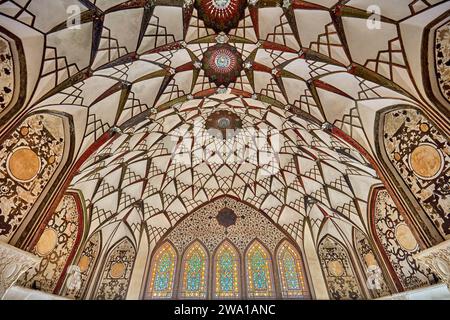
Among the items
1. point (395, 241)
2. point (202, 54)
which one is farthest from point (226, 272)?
point (202, 54)

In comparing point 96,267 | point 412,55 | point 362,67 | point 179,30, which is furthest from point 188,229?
point 412,55

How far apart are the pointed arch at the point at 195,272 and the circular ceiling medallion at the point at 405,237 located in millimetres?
9148

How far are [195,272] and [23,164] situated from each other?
1010 cm

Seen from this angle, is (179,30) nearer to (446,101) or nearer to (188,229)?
(446,101)

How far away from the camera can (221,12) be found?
7.54 metres

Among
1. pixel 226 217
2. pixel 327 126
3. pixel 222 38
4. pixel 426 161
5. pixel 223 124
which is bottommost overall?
pixel 426 161

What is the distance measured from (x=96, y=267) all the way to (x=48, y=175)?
732 centimetres

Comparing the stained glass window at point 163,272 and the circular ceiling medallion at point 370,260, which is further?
the stained glass window at point 163,272

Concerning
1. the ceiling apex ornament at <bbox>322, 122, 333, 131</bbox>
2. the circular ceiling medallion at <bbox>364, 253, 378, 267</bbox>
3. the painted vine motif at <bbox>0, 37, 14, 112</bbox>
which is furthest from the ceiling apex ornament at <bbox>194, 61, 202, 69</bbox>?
the circular ceiling medallion at <bbox>364, 253, 378, 267</bbox>

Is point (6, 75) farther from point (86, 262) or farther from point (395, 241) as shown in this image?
point (395, 241)

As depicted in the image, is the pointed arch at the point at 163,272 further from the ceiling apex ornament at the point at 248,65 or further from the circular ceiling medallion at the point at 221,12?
the circular ceiling medallion at the point at 221,12

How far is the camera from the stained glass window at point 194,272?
13227mm

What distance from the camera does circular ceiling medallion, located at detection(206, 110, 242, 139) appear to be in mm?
12477

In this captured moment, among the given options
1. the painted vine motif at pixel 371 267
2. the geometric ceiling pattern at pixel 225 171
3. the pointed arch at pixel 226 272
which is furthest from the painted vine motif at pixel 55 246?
the painted vine motif at pixel 371 267
